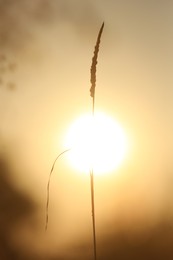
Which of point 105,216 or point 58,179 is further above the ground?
point 58,179

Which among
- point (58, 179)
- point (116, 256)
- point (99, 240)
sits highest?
point (58, 179)

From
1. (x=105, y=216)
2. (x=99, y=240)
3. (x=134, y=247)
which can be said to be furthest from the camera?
(x=134, y=247)

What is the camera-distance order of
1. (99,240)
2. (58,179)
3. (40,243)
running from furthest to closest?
1. (99,240)
2. (40,243)
3. (58,179)

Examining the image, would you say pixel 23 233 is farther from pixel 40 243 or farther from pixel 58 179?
pixel 58 179

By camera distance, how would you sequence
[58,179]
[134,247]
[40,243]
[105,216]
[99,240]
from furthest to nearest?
[134,247], [99,240], [40,243], [105,216], [58,179]

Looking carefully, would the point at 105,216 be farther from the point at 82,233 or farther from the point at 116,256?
the point at 116,256

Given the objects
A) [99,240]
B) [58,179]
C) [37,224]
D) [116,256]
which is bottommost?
[116,256]

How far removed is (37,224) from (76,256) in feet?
5.64

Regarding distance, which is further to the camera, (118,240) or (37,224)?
(118,240)

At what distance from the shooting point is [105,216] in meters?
10.4

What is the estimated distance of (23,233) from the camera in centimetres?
1138

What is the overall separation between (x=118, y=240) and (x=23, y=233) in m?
3.01

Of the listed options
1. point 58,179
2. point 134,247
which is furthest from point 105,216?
point 134,247

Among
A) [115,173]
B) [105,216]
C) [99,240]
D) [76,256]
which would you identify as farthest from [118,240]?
[115,173]
